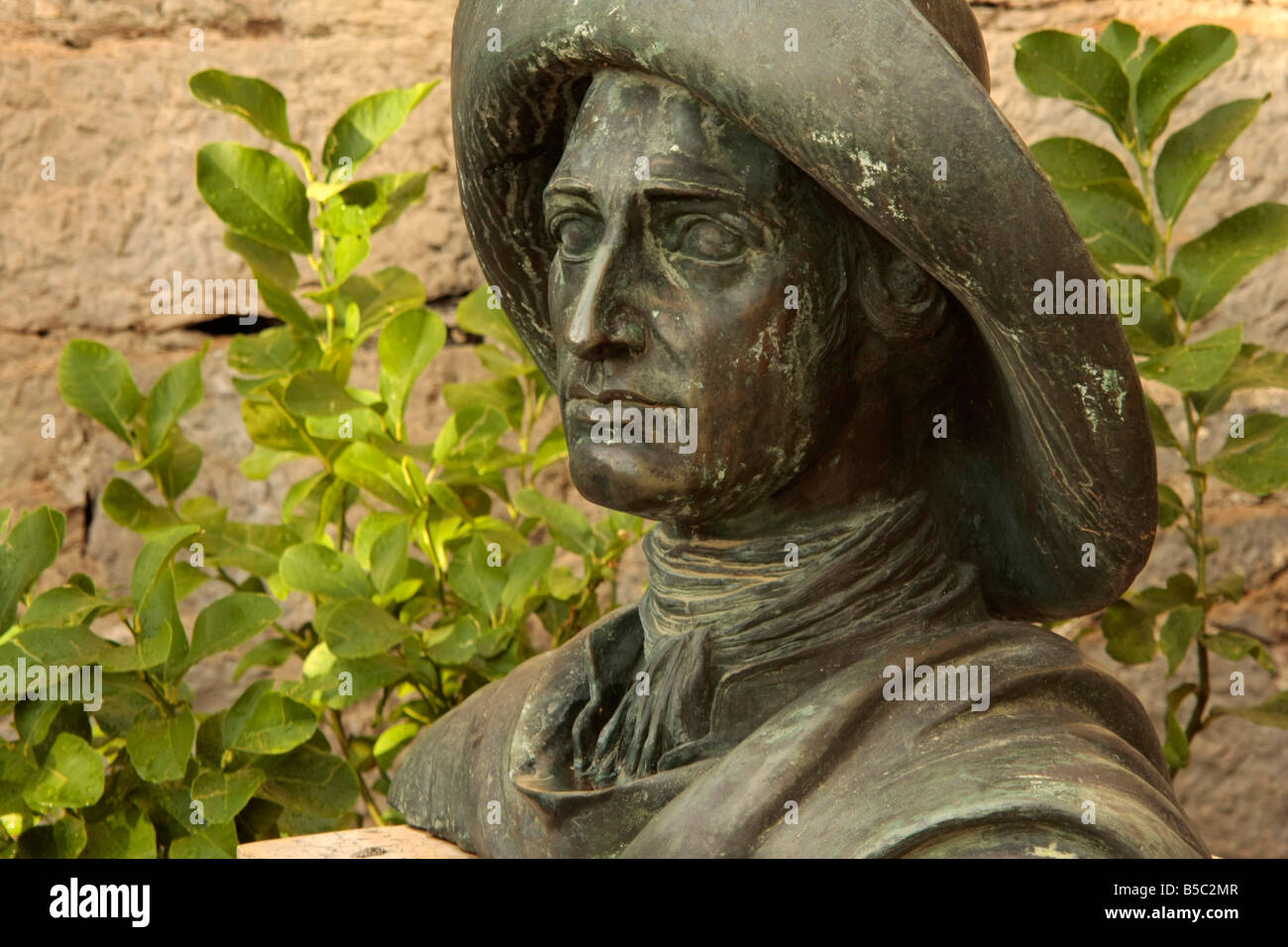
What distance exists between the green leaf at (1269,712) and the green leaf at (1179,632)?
3.4 inches

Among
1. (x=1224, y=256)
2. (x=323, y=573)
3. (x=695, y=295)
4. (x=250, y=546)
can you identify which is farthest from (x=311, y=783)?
(x=1224, y=256)

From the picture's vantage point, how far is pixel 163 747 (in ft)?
5.86

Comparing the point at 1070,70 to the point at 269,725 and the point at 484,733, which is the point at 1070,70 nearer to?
the point at 484,733

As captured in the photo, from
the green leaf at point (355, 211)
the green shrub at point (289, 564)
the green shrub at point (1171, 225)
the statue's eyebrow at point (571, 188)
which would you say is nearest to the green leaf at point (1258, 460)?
the green shrub at point (1171, 225)

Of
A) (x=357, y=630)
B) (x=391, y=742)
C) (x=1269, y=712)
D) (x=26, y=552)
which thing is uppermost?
(x=26, y=552)

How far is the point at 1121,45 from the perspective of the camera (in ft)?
6.83

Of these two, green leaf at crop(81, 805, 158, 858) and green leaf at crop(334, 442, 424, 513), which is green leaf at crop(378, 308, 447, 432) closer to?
green leaf at crop(334, 442, 424, 513)

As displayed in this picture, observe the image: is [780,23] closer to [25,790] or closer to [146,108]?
[25,790]

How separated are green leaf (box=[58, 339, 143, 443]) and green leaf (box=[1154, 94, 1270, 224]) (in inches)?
49.6

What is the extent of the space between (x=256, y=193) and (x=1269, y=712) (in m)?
1.38

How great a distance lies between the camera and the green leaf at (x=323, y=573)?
1981mm

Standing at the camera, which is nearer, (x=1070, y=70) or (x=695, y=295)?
(x=695, y=295)

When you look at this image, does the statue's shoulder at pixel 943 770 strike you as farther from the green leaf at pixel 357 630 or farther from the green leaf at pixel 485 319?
the green leaf at pixel 485 319

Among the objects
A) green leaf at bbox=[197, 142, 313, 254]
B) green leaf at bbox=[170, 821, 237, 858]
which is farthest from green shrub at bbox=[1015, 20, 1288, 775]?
green leaf at bbox=[170, 821, 237, 858]
